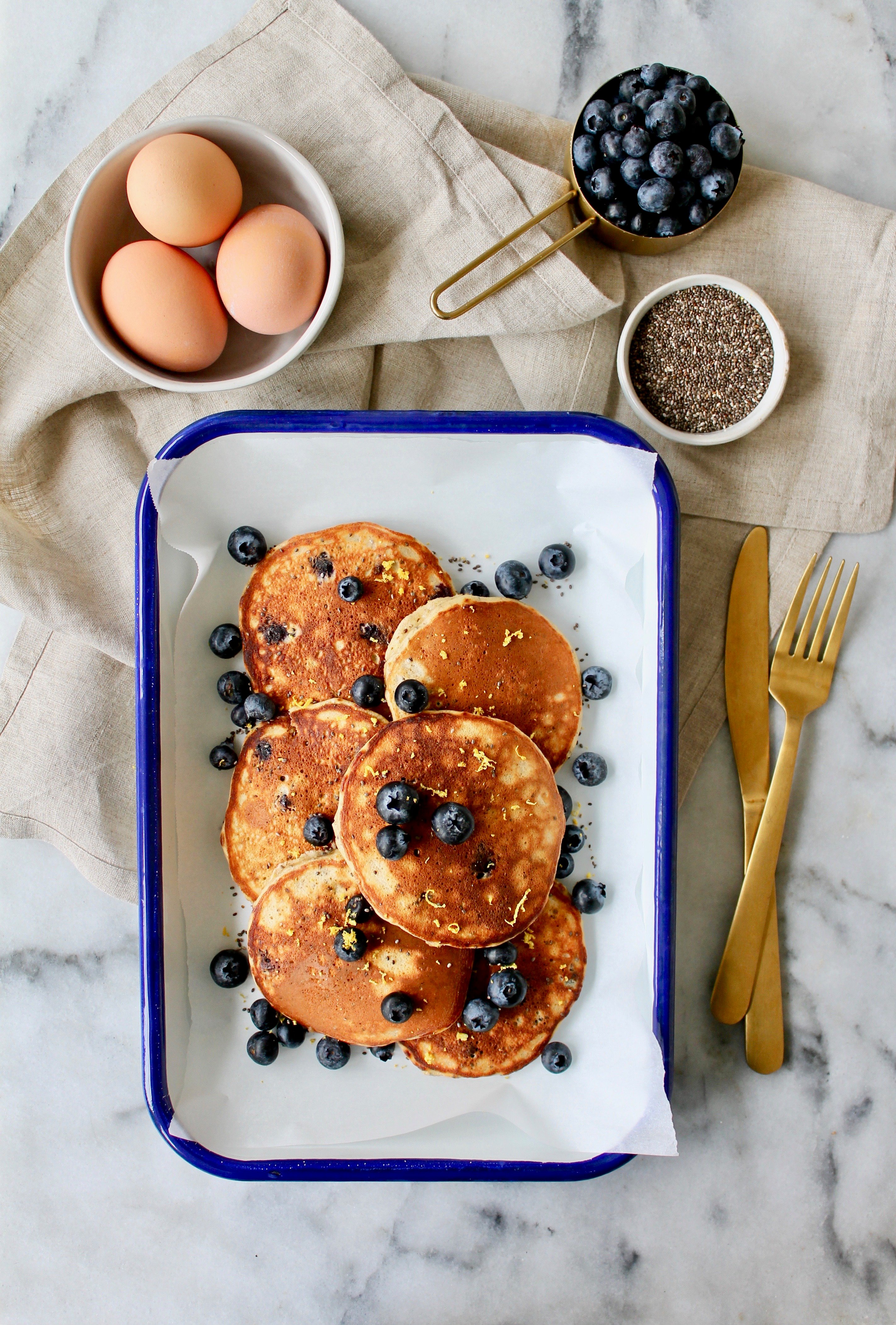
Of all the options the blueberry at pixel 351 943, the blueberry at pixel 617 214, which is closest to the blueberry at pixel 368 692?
the blueberry at pixel 351 943

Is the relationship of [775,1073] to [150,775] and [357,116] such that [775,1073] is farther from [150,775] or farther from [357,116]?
[357,116]

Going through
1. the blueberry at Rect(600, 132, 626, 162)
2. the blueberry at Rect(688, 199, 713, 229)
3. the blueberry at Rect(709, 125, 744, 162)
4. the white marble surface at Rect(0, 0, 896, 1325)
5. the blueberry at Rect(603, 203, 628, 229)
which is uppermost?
the blueberry at Rect(600, 132, 626, 162)

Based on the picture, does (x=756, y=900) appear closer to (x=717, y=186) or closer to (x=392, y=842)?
(x=392, y=842)

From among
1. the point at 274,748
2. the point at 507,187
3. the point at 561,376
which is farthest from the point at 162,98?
the point at 274,748

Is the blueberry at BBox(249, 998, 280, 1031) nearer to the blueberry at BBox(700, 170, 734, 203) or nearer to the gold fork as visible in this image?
the gold fork

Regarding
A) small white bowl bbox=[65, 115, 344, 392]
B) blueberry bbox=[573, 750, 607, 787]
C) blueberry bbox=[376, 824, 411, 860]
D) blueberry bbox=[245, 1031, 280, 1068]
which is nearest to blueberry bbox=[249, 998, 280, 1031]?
blueberry bbox=[245, 1031, 280, 1068]

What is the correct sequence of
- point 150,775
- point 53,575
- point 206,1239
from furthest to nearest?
point 206,1239 → point 53,575 → point 150,775

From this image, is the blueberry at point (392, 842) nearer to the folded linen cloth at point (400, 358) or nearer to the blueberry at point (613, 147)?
the folded linen cloth at point (400, 358)
